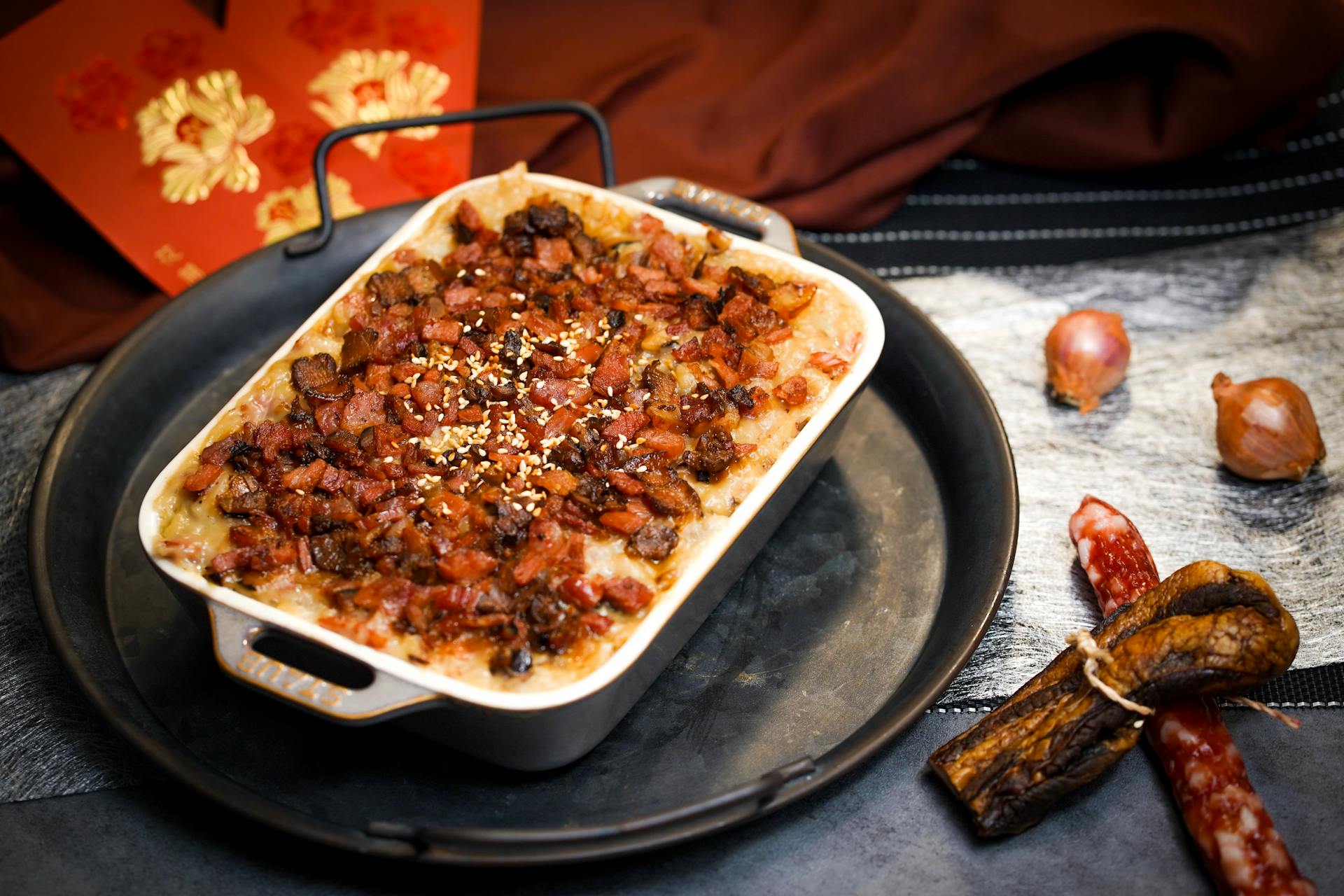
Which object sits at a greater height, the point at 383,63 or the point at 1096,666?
the point at 383,63

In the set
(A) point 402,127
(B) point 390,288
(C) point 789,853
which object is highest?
(A) point 402,127

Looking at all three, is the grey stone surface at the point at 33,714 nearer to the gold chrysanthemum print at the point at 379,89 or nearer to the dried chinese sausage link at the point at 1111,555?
the gold chrysanthemum print at the point at 379,89

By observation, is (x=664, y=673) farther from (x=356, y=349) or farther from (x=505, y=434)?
(x=356, y=349)

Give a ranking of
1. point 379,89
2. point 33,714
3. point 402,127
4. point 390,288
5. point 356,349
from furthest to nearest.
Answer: point 379,89 < point 402,127 < point 390,288 < point 356,349 < point 33,714

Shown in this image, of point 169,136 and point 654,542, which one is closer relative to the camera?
point 654,542

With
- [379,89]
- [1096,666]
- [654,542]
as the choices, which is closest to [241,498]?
[654,542]

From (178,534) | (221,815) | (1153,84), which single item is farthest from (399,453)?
(1153,84)
